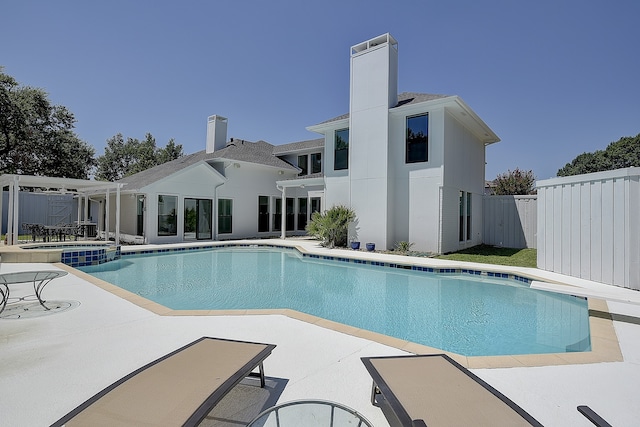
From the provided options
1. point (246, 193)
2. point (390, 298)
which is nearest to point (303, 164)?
point (246, 193)

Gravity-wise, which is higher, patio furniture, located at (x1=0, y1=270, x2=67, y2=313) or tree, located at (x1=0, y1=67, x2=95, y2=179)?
tree, located at (x1=0, y1=67, x2=95, y2=179)

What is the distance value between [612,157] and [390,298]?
49563 millimetres

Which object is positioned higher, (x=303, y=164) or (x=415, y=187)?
(x=303, y=164)

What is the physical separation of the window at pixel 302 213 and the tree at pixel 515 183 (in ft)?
57.3

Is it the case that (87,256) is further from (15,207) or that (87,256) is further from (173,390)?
(173,390)

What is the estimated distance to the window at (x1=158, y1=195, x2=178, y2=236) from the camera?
55.1ft

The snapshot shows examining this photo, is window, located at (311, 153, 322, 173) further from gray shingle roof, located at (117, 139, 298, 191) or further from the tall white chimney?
the tall white chimney

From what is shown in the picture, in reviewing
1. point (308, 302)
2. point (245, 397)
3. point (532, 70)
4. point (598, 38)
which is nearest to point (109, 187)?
point (308, 302)

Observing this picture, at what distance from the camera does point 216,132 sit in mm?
22594

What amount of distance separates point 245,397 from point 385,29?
52.7ft

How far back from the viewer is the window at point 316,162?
68.9 feet

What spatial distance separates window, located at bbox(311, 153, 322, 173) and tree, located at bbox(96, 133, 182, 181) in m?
26.1

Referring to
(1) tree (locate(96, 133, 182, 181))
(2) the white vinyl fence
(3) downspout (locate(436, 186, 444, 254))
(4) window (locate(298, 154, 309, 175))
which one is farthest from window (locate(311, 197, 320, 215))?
(1) tree (locate(96, 133, 182, 181))

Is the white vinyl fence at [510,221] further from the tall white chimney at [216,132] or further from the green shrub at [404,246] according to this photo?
the tall white chimney at [216,132]
